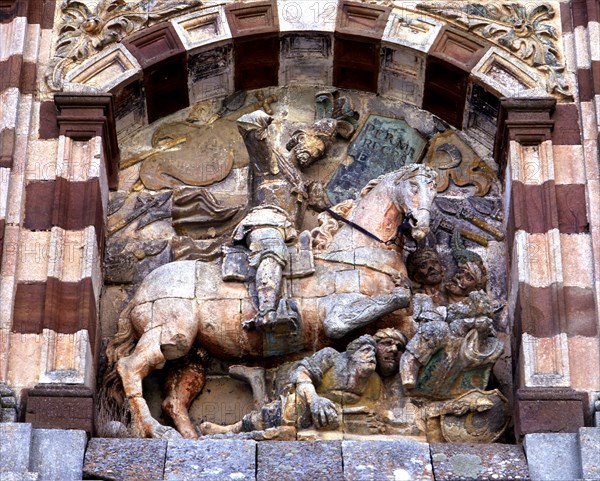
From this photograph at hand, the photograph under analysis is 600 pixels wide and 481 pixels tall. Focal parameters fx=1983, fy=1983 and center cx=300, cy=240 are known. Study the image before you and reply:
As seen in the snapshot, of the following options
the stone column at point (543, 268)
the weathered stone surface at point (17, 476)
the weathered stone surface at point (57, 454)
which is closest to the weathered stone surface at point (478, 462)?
the stone column at point (543, 268)

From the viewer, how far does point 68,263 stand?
51.1ft

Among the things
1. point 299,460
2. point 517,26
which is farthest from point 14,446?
point 517,26

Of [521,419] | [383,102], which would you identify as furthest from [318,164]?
[521,419]

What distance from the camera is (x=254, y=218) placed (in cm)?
1617

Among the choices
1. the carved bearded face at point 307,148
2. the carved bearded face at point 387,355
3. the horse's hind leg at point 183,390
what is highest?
the carved bearded face at point 307,148

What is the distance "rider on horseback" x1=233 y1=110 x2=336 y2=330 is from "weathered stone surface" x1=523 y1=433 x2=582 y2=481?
2247 mm

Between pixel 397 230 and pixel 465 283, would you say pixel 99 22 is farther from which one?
pixel 465 283

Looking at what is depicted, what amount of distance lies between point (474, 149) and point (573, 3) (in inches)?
59.4

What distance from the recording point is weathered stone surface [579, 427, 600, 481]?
14188 millimetres

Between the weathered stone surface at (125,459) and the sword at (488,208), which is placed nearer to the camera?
the weathered stone surface at (125,459)

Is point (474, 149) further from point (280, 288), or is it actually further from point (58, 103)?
point (58, 103)

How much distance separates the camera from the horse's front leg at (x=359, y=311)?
15.4m

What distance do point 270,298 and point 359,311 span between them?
27.7 inches

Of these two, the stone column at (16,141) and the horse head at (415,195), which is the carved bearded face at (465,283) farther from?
the stone column at (16,141)
